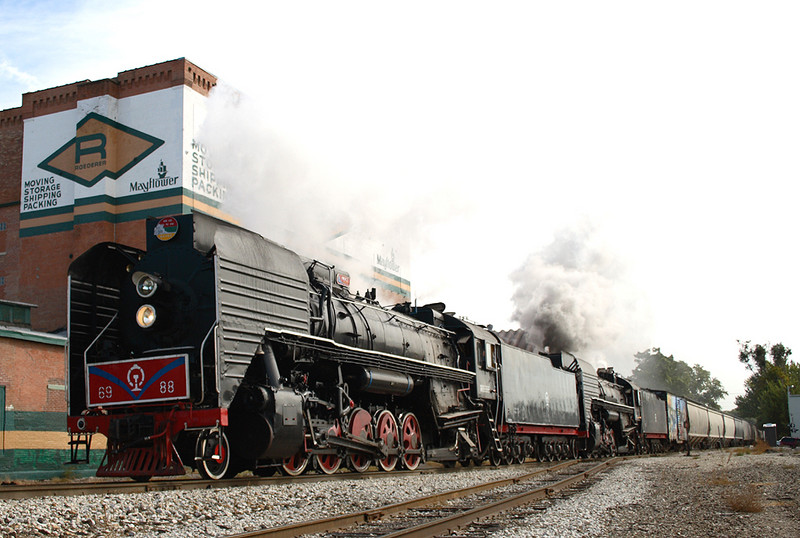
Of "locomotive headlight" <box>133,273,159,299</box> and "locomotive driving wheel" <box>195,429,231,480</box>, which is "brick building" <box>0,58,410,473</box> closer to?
"locomotive headlight" <box>133,273,159,299</box>

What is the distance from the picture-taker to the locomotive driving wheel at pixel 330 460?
1061cm

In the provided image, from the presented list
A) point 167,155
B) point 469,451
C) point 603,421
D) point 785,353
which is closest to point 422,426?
point 469,451

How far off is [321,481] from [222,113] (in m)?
9.57

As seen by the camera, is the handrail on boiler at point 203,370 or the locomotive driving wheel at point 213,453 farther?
the locomotive driving wheel at point 213,453

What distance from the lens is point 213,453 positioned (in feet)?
28.5

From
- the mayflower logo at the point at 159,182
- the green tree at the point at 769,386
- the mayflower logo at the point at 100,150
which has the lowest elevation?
the green tree at the point at 769,386

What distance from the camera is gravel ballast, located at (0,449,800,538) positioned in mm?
5914

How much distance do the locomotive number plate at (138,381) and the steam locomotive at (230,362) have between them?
0.02 metres

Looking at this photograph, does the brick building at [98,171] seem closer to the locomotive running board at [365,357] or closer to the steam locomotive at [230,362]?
the locomotive running board at [365,357]

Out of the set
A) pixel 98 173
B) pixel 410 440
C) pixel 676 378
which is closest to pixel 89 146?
pixel 98 173

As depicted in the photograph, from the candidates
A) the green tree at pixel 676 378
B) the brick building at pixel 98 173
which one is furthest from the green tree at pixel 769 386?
the brick building at pixel 98 173

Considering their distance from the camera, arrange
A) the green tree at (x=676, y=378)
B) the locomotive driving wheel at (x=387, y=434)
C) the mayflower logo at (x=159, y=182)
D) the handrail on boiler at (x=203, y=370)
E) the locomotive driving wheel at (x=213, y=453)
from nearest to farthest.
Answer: the handrail on boiler at (x=203, y=370), the locomotive driving wheel at (x=213, y=453), the locomotive driving wheel at (x=387, y=434), the mayflower logo at (x=159, y=182), the green tree at (x=676, y=378)

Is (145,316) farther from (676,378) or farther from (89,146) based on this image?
(676,378)

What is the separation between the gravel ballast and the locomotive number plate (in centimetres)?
148
